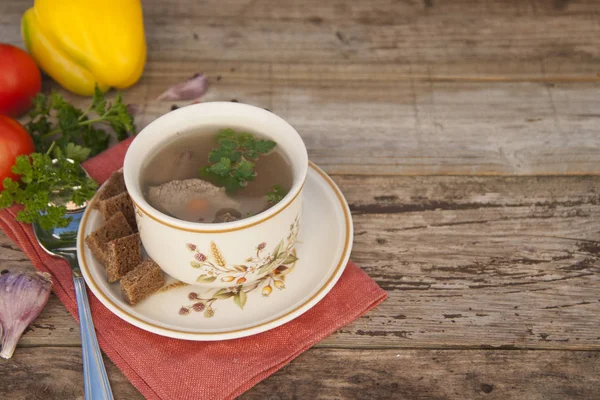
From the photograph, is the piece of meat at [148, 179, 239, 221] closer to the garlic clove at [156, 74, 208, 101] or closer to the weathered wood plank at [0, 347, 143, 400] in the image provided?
the weathered wood plank at [0, 347, 143, 400]

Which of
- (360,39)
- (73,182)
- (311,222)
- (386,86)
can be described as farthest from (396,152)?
(73,182)

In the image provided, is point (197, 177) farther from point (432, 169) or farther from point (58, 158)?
point (432, 169)

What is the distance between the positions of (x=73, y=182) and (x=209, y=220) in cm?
40

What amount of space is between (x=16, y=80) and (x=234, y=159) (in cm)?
77

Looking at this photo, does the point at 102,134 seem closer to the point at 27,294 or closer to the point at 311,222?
the point at 27,294

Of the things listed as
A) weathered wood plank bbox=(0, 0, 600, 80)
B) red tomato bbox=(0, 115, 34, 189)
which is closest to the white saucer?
red tomato bbox=(0, 115, 34, 189)

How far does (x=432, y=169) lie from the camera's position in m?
1.75

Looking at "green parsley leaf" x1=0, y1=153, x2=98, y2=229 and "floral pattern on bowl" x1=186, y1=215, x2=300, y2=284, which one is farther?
"green parsley leaf" x1=0, y1=153, x2=98, y2=229

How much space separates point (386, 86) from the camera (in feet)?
6.62

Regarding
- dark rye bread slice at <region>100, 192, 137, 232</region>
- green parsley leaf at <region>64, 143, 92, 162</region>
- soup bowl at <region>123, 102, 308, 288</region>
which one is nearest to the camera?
soup bowl at <region>123, 102, 308, 288</region>

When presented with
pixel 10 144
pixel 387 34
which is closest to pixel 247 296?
pixel 10 144

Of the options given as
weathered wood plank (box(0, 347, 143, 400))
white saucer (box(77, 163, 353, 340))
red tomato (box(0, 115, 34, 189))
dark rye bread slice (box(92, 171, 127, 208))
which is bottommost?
weathered wood plank (box(0, 347, 143, 400))

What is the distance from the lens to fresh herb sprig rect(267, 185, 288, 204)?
1342 mm

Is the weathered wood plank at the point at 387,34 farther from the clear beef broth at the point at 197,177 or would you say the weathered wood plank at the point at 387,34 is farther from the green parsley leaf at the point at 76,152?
the clear beef broth at the point at 197,177
